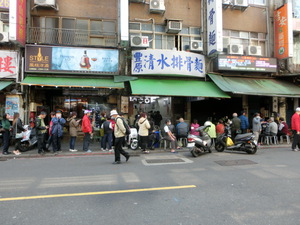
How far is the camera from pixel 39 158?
28.8 feet

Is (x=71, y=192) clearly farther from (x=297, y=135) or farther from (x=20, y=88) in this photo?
(x=297, y=135)

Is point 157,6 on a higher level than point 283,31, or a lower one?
higher

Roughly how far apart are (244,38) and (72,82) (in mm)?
11287

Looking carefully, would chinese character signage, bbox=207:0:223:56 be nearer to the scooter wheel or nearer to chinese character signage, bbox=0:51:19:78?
the scooter wheel

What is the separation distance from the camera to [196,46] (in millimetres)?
13250

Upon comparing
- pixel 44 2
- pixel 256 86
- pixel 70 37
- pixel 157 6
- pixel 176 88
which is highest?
pixel 157 6

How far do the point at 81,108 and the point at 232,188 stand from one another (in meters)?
10.7

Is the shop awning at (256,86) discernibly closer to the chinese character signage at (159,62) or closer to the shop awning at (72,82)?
the chinese character signage at (159,62)

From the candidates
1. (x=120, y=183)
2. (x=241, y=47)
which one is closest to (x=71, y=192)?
(x=120, y=183)

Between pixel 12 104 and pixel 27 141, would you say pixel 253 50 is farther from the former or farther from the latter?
pixel 12 104

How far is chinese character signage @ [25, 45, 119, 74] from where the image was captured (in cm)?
1147

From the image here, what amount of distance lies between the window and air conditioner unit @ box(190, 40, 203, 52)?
78.6 inches

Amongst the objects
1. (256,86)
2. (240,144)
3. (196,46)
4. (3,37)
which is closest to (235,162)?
(240,144)

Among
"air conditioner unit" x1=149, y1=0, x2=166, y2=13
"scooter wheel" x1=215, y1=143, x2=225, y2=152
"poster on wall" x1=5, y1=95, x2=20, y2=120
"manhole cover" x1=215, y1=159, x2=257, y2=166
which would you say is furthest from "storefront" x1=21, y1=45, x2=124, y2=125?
"manhole cover" x1=215, y1=159, x2=257, y2=166
